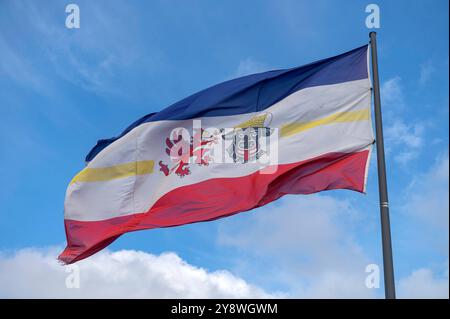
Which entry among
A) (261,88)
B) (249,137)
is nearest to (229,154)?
(249,137)

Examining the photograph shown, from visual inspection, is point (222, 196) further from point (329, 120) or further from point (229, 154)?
point (329, 120)

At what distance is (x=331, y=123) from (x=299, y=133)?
2.27 feet

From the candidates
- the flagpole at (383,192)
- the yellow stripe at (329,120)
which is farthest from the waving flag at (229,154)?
the flagpole at (383,192)

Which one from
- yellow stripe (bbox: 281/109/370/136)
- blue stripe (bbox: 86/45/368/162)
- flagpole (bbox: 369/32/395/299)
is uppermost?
blue stripe (bbox: 86/45/368/162)

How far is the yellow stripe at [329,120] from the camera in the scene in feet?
42.5

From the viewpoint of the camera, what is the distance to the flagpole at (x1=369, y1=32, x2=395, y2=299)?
9969 millimetres

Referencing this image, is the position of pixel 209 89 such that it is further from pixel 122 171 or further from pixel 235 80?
pixel 122 171

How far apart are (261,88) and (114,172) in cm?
391

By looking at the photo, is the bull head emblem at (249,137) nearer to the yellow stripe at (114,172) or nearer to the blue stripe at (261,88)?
the blue stripe at (261,88)

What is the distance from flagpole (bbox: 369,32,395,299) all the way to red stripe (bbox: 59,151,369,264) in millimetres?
870

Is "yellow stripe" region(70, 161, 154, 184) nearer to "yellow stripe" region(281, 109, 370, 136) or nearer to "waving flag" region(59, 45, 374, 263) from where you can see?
"waving flag" region(59, 45, 374, 263)

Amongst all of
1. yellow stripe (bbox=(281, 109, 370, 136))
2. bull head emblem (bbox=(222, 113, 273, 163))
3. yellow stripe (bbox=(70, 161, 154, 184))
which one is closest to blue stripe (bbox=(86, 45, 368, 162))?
bull head emblem (bbox=(222, 113, 273, 163))

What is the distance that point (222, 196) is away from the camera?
13.8 metres
